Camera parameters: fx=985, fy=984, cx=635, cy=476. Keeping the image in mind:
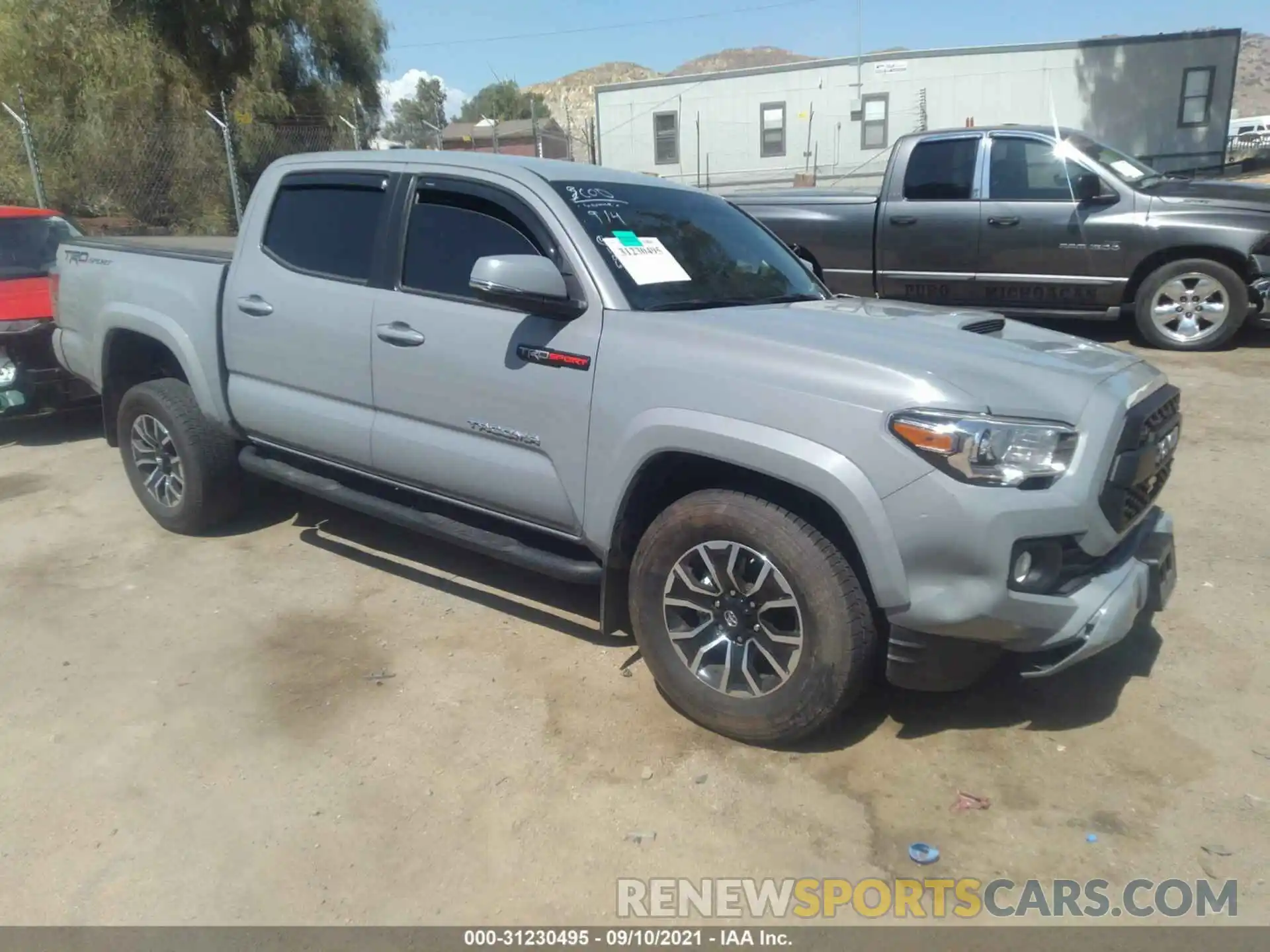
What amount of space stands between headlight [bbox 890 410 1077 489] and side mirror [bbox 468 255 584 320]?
49.7 inches

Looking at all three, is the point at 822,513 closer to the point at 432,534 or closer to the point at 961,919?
the point at 961,919

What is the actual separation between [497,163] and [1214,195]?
7.05 meters

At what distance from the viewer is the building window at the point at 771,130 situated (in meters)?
26.5

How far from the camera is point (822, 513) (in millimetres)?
3066

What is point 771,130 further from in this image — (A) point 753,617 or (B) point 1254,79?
(B) point 1254,79

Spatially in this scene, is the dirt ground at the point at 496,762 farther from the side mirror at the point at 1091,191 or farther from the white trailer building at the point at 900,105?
the white trailer building at the point at 900,105

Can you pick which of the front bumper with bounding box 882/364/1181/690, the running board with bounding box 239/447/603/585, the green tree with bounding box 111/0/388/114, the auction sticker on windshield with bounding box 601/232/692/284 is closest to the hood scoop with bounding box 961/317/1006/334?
the front bumper with bounding box 882/364/1181/690

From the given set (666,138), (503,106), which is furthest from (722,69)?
(666,138)

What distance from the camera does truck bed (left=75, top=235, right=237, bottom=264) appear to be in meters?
4.98

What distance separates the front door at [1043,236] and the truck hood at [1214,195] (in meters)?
0.36

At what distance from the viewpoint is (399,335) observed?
13.0 feet

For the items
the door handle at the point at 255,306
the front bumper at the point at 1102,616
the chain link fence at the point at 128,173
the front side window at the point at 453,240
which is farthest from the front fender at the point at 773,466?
the chain link fence at the point at 128,173

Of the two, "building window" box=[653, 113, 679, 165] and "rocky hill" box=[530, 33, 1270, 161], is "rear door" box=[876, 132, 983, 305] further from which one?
"rocky hill" box=[530, 33, 1270, 161]
